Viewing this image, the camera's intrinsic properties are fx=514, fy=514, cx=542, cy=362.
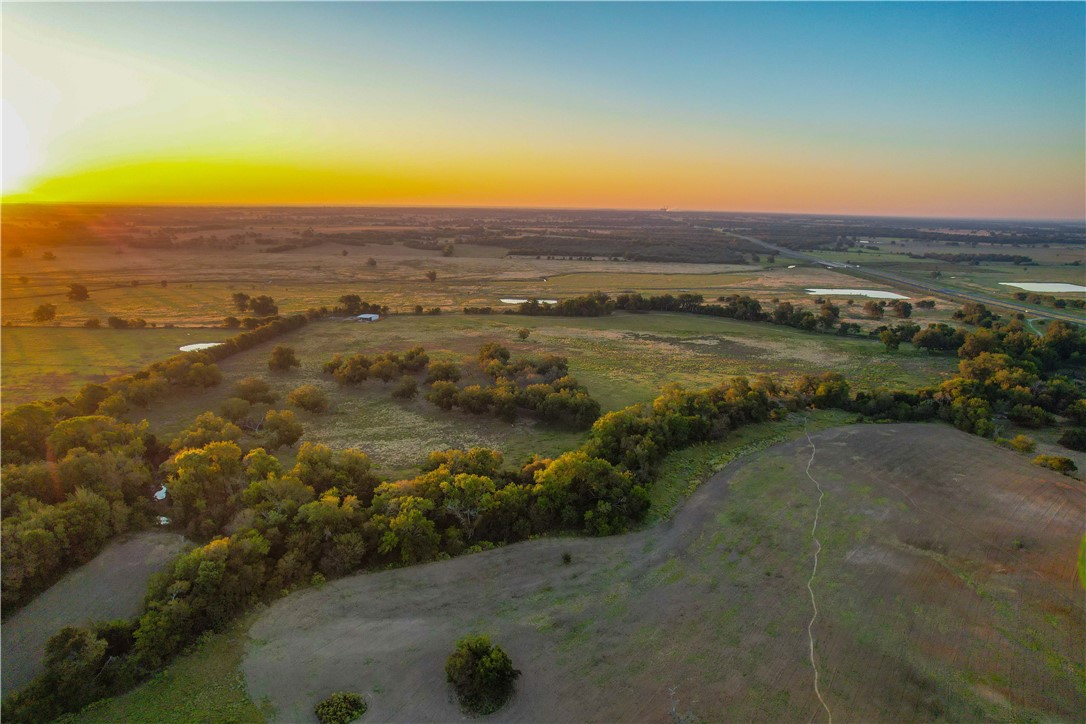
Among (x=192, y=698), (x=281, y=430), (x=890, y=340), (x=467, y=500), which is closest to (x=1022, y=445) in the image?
(x=890, y=340)

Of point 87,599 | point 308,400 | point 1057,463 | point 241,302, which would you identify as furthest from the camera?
point 241,302

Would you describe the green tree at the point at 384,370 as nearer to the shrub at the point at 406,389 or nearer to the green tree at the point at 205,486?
the shrub at the point at 406,389

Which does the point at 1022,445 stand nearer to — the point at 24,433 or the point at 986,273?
the point at 24,433

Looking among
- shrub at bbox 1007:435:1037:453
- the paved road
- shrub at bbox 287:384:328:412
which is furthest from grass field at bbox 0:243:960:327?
shrub at bbox 1007:435:1037:453

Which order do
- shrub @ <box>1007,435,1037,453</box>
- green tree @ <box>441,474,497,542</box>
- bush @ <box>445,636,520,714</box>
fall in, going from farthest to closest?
shrub @ <box>1007,435,1037,453</box> < green tree @ <box>441,474,497,542</box> < bush @ <box>445,636,520,714</box>

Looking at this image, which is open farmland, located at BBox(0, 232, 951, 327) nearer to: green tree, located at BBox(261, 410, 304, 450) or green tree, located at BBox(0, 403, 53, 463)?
green tree, located at BBox(0, 403, 53, 463)

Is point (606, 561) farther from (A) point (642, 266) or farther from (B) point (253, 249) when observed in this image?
(B) point (253, 249)

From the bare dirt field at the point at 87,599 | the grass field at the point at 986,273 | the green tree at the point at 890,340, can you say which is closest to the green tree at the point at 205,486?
the bare dirt field at the point at 87,599
